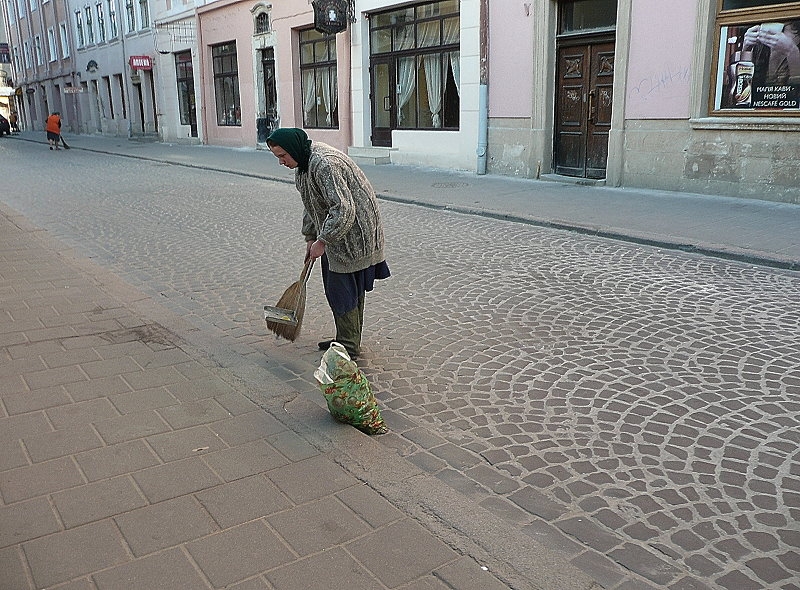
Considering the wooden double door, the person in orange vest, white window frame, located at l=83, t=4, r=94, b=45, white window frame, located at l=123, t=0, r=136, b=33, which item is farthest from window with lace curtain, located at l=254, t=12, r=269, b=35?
white window frame, located at l=83, t=4, r=94, b=45

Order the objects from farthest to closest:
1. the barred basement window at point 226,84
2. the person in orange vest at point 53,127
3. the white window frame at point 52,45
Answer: the white window frame at point 52,45
the person in orange vest at point 53,127
the barred basement window at point 226,84

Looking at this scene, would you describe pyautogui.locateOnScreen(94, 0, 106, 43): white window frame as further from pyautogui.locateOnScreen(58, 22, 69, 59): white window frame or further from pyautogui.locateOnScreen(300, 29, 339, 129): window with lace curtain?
pyautogui.locateOnScreen(300, 29, 339, 129): window with lace curtain

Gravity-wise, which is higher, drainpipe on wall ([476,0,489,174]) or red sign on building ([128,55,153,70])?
red sign on building ([128,55,153,70])

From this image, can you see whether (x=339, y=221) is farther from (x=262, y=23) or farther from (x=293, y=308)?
(x=262, y=23)

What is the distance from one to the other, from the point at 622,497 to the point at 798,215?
7968 millimetres

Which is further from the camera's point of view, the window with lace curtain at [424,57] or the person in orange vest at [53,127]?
the person in orange vest at [53,127]

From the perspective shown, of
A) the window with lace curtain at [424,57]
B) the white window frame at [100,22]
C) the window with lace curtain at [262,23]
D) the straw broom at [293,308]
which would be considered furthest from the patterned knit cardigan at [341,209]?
the white window frame at [100,22]

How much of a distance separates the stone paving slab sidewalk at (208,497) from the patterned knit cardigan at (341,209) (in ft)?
2.99

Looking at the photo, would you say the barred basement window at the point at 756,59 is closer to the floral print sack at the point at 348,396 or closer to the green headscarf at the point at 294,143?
the green headscarf at the point at 294,143

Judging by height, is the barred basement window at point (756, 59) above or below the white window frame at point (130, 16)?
below

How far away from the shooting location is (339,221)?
4.18 m

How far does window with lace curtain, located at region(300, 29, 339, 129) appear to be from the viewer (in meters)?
20.4

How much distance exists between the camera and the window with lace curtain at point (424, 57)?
16281 mm

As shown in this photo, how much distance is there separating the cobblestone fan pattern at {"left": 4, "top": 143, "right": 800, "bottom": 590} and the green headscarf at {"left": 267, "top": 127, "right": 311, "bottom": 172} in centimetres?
134
